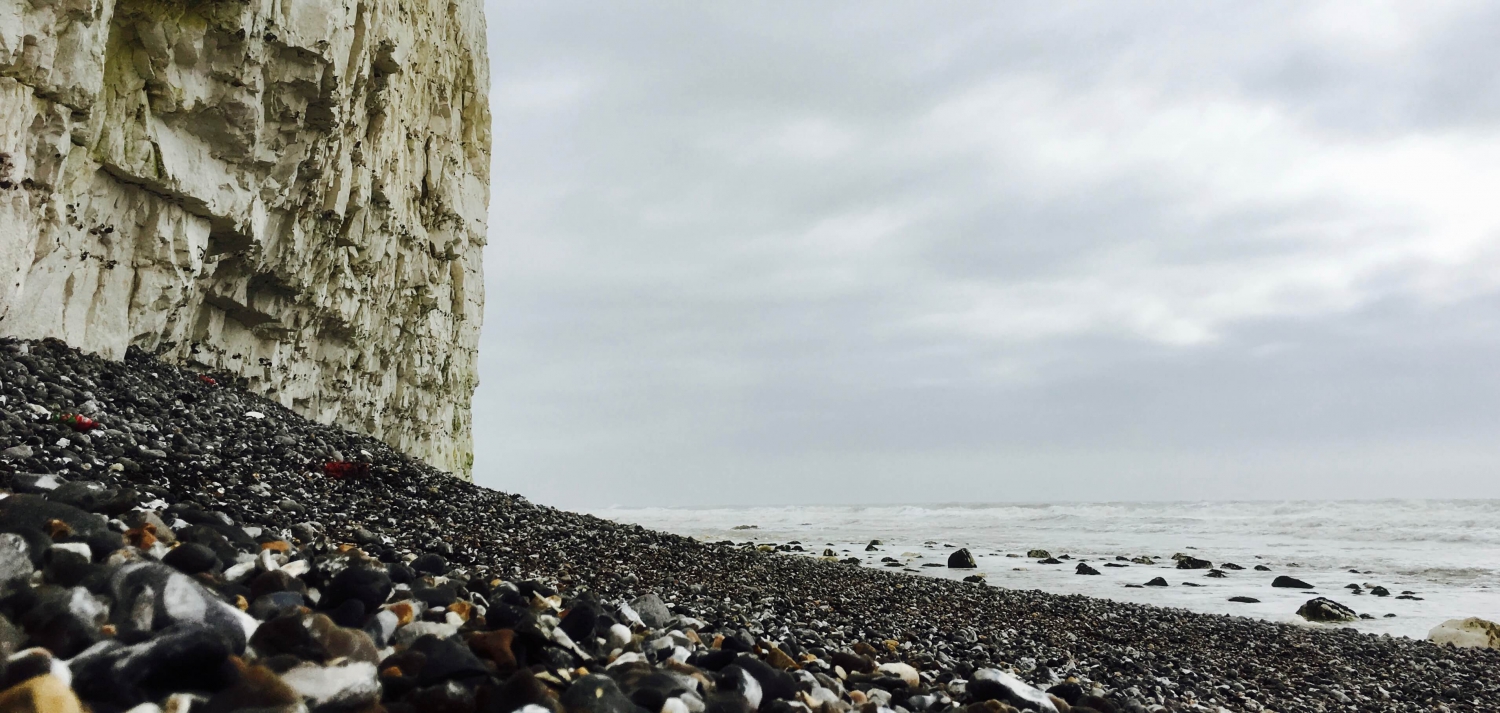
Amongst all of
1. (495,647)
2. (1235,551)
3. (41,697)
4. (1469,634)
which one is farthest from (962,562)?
(41,697)

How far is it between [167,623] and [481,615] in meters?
1.36

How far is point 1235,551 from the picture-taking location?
27.9 m

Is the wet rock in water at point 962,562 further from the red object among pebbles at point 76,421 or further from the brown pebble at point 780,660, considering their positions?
the red object among pebbles at point 76,421

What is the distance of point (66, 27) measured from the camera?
9570 millimetres

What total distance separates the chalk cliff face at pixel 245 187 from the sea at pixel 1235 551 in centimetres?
1592

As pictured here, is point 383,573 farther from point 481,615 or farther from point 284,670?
point 284,670

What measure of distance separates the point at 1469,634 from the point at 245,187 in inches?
905

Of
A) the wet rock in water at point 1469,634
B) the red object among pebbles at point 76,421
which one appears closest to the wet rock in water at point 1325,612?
the wet rock in water at point 1469,634

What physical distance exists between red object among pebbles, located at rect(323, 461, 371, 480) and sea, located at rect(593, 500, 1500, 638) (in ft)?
44.1

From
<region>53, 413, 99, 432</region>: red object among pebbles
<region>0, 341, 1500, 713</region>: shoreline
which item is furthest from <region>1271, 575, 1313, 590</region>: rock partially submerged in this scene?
<region>53, 413, 99, 432</region>: red object among pebbles

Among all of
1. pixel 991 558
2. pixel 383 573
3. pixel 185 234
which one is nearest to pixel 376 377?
pixel 185 234

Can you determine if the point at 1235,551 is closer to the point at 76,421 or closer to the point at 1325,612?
the point at 1325,612

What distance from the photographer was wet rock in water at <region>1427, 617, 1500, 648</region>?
12.5 metres

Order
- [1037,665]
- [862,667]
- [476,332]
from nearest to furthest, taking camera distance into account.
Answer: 1. [862,667]
2. [1037,665]
3. [476,332]
